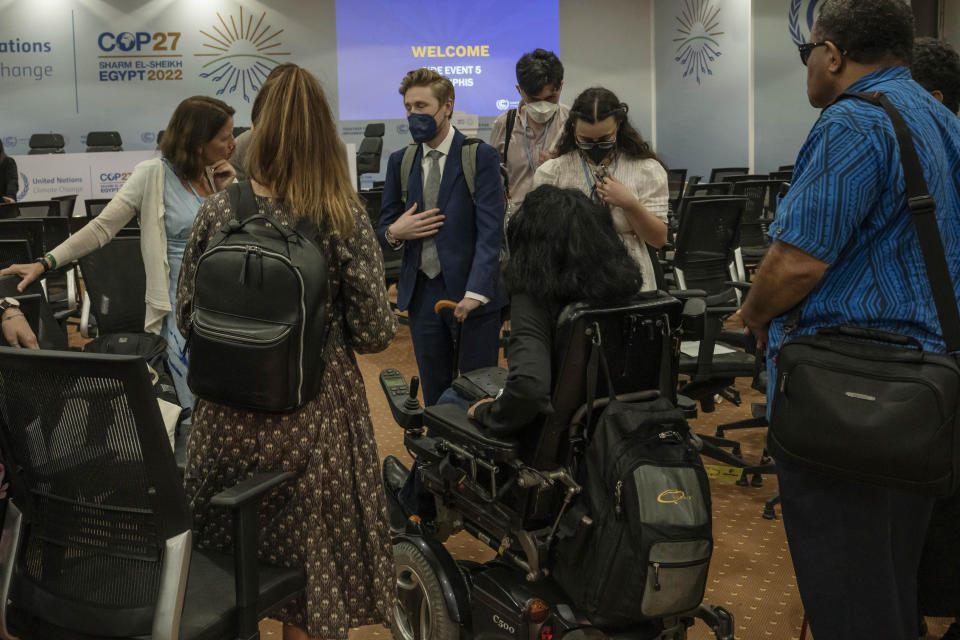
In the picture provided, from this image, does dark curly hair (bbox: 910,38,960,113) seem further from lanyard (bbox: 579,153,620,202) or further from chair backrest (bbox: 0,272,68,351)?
chair backrest (bbox: 0,272,68,351)

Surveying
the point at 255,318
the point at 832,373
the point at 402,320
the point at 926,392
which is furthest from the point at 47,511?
the point at 402,320

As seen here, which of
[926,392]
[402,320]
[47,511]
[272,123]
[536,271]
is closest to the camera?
[926,392]

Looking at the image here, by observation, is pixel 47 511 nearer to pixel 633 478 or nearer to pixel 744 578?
pixel 633 478

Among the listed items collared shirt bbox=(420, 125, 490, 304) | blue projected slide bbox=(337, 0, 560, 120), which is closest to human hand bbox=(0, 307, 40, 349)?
collared shirt bbox=(420, 125, 490, 304)

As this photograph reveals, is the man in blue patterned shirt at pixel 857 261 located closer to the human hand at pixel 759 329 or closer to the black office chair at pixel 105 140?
the human hand at pixel 759 329

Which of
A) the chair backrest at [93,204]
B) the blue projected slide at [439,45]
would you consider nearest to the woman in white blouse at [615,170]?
the chair backrest at [93,204]

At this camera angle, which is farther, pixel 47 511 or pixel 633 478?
pixel 633 478

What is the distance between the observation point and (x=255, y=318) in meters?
1.62

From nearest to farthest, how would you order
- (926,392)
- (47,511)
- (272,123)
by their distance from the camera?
(926,392) → (47,511) → (272,123)

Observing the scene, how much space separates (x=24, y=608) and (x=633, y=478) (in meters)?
1.11

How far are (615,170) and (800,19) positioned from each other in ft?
33.5

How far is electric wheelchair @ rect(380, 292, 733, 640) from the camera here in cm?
192

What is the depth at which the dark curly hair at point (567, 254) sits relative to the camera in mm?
1973

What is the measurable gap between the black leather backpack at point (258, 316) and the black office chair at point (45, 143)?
13.5 m
